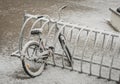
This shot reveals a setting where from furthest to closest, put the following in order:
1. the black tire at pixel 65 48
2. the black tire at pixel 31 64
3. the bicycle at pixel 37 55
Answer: the black tire at pixel 65 48 → the bicycle at pixel 37 55 → the black tire at pixel 31 64

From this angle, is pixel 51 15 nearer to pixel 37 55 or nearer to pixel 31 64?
pixel 31 64

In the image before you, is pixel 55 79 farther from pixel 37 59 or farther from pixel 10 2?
pixel 10 2

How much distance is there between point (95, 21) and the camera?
33.1 ft

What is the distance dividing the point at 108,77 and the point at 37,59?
170 centimetres

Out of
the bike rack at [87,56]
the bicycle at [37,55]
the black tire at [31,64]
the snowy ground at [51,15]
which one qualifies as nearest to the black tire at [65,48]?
the bicycle at [37,55]

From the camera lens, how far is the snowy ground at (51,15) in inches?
225

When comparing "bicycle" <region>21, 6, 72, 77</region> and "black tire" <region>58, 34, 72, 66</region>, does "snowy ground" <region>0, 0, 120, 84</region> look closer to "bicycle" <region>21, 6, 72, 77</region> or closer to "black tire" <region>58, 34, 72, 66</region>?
Answer: "bicycle" <region>21, 6, 72, 77</region>

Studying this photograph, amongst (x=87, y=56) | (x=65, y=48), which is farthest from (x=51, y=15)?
(x=65, y=48)

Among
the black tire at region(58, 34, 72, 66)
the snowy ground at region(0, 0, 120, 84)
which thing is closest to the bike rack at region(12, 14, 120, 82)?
the black tire at region(58, 34, 72, 66)

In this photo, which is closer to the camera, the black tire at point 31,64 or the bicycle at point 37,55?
the black tire at point 31,64

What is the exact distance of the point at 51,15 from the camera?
10438 mm

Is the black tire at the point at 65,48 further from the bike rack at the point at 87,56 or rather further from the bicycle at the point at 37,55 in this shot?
the bike rack at the point at 87,56

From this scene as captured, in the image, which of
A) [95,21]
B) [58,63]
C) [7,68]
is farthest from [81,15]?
[7,68]

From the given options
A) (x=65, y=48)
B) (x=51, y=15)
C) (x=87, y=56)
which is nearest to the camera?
(x=65, y=48)
